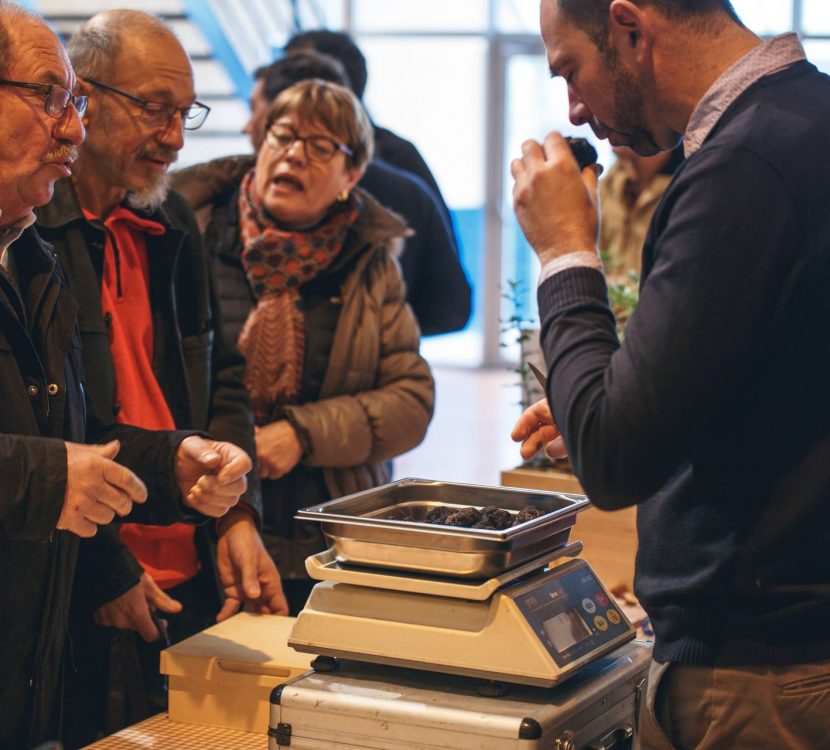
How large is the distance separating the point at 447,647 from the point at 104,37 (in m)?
1.44

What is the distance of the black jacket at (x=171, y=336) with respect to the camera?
7.27ft

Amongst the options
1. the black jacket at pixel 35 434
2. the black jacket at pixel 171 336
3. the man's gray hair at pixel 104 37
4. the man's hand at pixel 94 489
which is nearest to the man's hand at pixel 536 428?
the man's hand at pixel 94 489

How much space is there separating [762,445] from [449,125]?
407 inches

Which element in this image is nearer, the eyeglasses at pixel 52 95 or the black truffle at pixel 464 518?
the black truffle at pixel 464 518

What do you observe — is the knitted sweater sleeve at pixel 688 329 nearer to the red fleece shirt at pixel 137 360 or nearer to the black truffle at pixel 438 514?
the black truffle at pixel 438 514

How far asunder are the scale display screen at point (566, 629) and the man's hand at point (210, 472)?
22.3 inches

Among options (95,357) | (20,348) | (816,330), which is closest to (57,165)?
(20,348)

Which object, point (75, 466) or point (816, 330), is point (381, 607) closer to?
point (75, 466)

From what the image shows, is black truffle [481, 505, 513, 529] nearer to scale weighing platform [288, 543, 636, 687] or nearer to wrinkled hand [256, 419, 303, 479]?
scale weighing platform [288, 543, 636, 687]

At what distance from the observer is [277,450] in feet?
9.33

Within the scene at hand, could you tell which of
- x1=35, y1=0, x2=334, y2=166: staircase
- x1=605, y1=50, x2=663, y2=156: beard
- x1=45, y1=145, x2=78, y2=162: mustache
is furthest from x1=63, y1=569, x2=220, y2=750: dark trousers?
x1=35, y1=0, x2=334, y2=166: staircase

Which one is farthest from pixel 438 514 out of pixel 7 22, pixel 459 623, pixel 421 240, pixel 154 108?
pixel 421 240

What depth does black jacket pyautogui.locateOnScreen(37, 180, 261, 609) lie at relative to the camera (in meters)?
2.21

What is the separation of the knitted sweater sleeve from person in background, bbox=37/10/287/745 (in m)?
1.14
